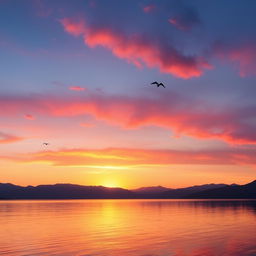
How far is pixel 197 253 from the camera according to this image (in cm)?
4022

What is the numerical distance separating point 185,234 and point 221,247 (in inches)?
573

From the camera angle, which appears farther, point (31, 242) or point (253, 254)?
point (31, 242)

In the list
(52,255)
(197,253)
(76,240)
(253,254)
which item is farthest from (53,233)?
(253,254)

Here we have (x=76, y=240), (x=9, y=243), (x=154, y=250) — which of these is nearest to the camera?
(x=154, y=250)

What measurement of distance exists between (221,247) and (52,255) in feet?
69.8

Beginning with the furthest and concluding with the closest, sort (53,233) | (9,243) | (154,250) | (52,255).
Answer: (53,233) < (9,243) < (154,250) < (52,255)

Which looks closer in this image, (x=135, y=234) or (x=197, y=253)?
(x=197, y=253)

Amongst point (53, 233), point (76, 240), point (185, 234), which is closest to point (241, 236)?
point (185, 234)

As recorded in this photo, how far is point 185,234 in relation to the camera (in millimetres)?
58719

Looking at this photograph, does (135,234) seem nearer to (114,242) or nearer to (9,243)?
(114,242)

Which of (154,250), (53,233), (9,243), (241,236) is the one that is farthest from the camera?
(53,233)

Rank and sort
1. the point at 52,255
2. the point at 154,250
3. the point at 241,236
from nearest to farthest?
the point at 52,255 < the point at 154,250 < the point at 241,236

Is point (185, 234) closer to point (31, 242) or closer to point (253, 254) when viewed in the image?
point (253, 254)

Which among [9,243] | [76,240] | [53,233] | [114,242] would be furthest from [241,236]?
[9,243]
